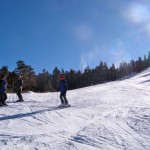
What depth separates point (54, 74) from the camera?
388 ft

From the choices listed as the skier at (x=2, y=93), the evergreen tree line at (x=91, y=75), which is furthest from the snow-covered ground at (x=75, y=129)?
the evergreen tree line at (x=91, y=75)

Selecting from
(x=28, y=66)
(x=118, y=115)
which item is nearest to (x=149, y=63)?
(x=28, y=66)

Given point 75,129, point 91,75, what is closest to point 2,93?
point 75,129

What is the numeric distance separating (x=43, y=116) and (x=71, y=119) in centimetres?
160

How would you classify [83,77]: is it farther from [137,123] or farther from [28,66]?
[137,123]

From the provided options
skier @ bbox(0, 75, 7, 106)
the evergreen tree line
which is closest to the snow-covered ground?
skier @ bbox(0, 75, 7, 106)

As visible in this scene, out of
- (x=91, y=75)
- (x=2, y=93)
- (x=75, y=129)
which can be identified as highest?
(x=91, y=75)

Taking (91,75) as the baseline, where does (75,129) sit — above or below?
below

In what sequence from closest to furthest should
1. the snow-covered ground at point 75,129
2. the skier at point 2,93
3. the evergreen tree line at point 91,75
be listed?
1. the snow-covered ground at point 75,129
2. the skier at point 2,93
3. the evergreen tree line at point 91,75

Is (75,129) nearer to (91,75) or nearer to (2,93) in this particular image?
(2,93)

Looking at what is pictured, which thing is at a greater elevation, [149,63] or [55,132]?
[149,63]

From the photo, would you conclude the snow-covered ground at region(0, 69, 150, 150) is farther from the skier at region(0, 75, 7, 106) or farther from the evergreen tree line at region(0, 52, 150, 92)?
the evergreen tree line at region(0, 52, 150, 92)

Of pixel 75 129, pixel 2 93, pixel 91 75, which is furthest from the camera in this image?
pixel 91 75

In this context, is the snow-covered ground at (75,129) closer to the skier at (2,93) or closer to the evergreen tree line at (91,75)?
the skier at (2,93)
